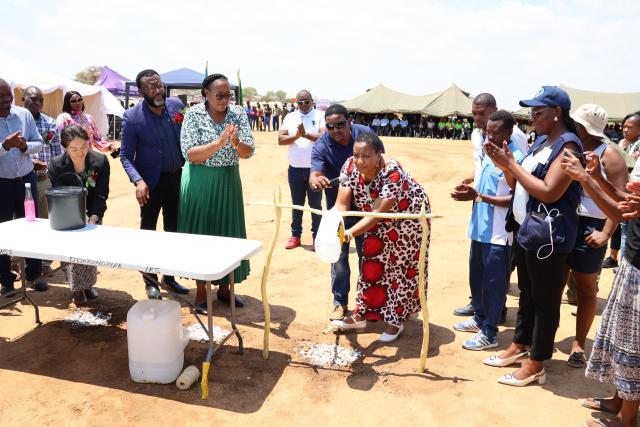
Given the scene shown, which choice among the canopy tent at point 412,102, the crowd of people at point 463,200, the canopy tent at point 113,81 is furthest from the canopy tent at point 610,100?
the crowd of people at point 463,200

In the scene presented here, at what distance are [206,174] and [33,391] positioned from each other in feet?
6.59

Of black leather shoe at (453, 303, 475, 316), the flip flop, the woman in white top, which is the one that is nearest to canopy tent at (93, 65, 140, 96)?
black leather shoe at (453, 303, 475, 316)

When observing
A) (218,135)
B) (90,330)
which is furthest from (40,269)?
(218,135)

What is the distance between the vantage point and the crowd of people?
113 inches

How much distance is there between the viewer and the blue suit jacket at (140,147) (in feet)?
14.5

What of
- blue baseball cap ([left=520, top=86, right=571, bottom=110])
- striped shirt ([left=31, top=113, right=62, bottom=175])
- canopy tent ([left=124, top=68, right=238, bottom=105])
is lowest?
striped shirt ([left=31, top=113, right=62, bottom=175])

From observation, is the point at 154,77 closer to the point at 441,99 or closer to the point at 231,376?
the point at 231,376

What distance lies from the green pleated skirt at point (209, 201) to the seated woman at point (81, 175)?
0.84 meters

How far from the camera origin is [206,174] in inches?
168

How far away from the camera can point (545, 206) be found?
3143mm

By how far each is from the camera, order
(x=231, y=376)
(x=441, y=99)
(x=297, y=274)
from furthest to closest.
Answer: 1. (x=441, y=99)
2. (x=297, y=274)
3. (x=231, y=376)

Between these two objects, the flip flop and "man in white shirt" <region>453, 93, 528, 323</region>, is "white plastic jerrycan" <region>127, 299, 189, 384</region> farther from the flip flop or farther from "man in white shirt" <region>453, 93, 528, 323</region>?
the flip flop

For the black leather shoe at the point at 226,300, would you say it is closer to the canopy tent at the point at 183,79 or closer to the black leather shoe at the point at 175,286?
the black leather shoe at the point at 175,286

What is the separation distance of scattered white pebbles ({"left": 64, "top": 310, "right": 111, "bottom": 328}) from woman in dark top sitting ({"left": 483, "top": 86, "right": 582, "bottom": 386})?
344cm
